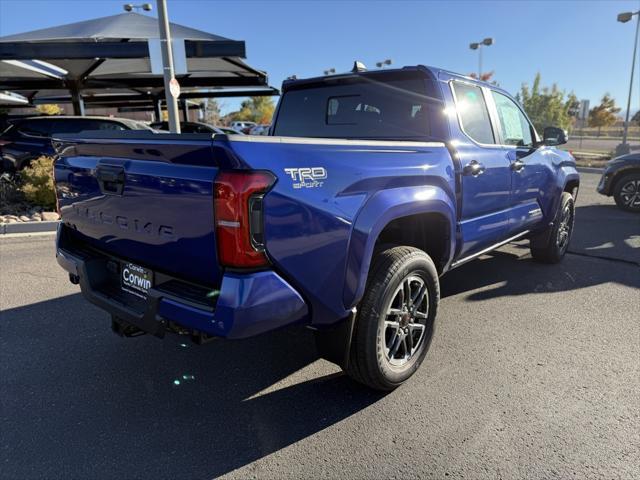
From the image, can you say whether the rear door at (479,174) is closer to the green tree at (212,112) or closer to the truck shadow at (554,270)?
the truck shadow at (554,270)

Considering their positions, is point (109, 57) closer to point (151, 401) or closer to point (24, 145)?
point (24, 145)

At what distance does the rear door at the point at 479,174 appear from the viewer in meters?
3.42

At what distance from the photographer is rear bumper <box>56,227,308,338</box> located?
1.95 metres

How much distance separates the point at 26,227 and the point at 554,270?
7775 mm

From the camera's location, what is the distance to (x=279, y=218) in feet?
6.57

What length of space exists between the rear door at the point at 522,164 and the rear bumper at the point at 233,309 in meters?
2.84

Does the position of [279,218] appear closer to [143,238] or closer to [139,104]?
[143,238]

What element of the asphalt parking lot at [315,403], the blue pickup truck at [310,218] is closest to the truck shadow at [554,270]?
the asphalt parking lot at [315,403]

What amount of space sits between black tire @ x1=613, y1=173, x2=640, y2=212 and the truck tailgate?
9787 mm

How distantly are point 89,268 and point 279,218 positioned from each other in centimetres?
142

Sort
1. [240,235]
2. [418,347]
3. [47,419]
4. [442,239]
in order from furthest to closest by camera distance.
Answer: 1. [442,239]
2. [418,347]
3. [47,419]
4. [240,235]

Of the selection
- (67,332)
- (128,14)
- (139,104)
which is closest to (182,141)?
(67,332)

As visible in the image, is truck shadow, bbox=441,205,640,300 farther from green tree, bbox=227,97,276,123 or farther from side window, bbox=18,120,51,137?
green tree, bbox=227,97,276,123

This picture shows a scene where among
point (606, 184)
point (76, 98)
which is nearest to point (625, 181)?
point (606, 184)
